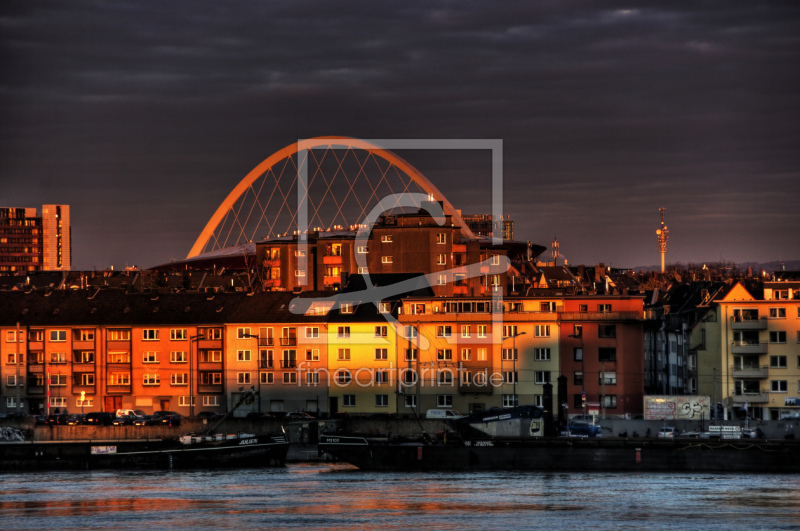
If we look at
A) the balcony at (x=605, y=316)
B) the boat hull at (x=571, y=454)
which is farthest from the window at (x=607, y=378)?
the boat hull at (x=571, y=454)

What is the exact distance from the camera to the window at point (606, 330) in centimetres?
8344

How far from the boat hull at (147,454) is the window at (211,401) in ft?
39.8

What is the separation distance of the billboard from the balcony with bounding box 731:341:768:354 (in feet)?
16.8

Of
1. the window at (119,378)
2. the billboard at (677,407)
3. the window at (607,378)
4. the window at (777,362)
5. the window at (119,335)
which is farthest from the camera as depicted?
the window at (119,335)

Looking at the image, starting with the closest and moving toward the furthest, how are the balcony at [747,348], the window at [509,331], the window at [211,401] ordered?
the balcony at [747,348] → the window at [509,331] → the window at [211,401]

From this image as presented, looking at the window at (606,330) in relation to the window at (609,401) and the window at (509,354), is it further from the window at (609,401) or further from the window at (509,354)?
the window at (509,354)

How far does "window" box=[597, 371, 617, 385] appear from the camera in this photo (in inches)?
3243

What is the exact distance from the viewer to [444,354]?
84562 millimetres

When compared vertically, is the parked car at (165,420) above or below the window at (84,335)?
below

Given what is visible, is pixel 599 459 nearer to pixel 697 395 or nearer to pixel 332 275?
pixel 697 395

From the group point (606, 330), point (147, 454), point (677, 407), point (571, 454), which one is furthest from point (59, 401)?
point (677, 407)

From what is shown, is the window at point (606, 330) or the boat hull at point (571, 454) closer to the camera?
the boat hull at point (571, 454)

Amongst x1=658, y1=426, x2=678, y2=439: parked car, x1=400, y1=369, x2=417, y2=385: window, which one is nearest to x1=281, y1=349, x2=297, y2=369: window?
x1=400, y1=369, x2=417, y2=385: window

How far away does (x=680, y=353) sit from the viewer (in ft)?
297
